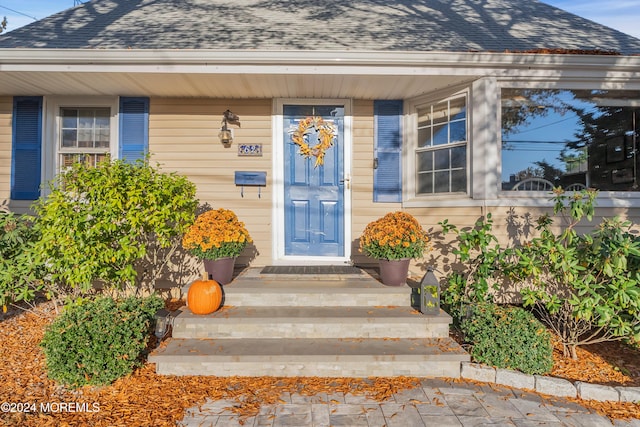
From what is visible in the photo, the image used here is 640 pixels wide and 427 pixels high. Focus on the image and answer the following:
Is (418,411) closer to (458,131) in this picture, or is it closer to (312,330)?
(312,330)

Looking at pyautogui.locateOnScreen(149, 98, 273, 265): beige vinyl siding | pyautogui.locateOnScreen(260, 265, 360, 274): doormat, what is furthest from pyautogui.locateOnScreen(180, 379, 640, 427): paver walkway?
pyautogui.locateOnScreen(149, 98, 273, 265): beige vinyl siding

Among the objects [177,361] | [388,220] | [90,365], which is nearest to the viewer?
[90,365]

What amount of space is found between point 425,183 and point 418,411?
2.83 metres

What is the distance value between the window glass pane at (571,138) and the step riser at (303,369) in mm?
2473

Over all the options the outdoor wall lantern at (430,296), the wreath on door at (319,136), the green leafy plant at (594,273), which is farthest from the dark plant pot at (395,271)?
the wreath on door at (319,136)

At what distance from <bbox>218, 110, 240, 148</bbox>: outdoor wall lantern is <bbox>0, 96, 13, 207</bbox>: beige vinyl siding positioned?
264cm

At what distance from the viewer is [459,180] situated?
13.5 ft

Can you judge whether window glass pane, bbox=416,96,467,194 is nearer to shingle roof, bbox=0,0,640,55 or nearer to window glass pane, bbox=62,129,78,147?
shingle roof, bbox=0,0,640,55

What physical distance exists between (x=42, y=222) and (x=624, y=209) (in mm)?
5995

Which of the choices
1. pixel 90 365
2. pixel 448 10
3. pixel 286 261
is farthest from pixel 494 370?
pixel 448 10

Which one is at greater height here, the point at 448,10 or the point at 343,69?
the point at 448,10

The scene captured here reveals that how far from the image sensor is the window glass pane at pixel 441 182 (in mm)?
4228

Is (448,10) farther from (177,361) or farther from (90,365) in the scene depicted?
(90,365)

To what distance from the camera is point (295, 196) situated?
458 cm
